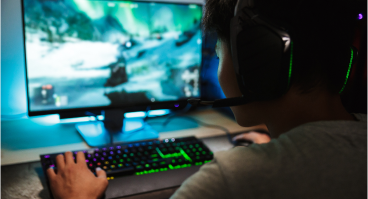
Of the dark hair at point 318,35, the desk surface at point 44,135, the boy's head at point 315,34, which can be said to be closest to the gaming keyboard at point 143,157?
the desk surface at point 44,135

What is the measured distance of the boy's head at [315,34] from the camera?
19.1 inches

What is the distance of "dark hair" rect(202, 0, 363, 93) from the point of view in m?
0.49

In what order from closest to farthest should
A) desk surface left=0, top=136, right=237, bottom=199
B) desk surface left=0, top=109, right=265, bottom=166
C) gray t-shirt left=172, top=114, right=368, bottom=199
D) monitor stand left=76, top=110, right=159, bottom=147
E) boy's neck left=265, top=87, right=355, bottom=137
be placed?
gray t-shirt left=172, top=114, right=368, bottom=199
boy's neck left=265, top=87, right=355, bottom=137
desk surface left=0, top=136, right=237, bottom=199
desk surface left=0, top=109, right=265, bottom=166
monitor stand left=76, top=110, right=159, bottom=147

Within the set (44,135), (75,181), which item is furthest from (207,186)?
(44,135)

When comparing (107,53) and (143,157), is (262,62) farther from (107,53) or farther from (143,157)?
(107,53)

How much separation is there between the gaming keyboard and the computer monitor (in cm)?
24

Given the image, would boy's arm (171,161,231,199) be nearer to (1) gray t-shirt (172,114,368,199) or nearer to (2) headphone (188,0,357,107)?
(1) gray t-shirt (172,114,368,199)

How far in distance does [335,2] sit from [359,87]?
710 mm

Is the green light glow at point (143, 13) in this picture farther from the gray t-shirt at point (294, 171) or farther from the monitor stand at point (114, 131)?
the gray t-shirt at point (294, 171)

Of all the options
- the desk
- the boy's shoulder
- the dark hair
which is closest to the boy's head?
the dark hair

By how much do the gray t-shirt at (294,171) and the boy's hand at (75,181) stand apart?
0.27 m

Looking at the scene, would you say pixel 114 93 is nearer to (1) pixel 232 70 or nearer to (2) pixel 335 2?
(1) pixel 232 70

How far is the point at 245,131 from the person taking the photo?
109 cm

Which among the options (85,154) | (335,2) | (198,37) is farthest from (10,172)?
(335,2)
